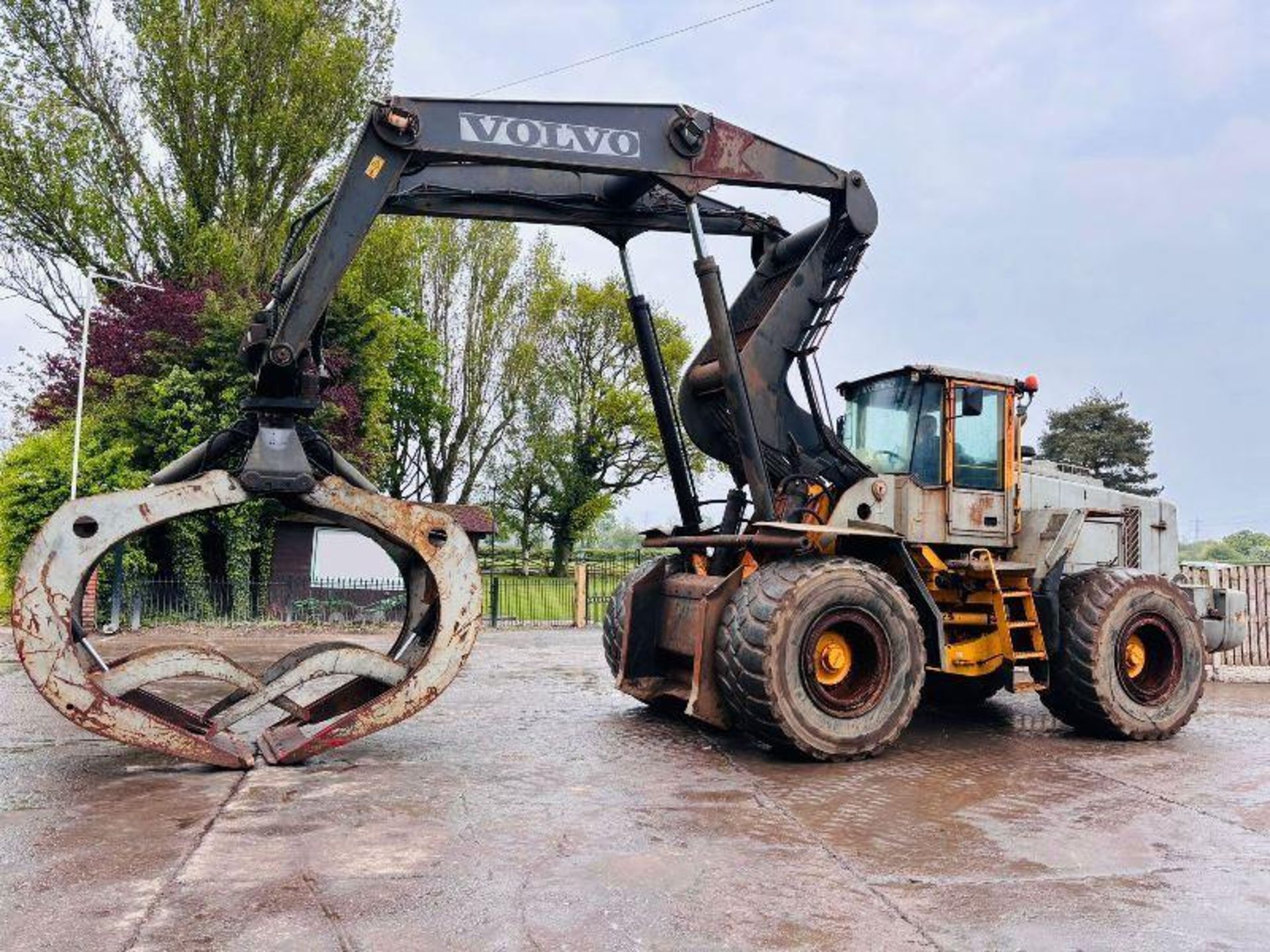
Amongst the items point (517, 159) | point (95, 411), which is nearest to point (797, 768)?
point (517, 159)

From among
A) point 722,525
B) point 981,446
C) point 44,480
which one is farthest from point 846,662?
point 44,480

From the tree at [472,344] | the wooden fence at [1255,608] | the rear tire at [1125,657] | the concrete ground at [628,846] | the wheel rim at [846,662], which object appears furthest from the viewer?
the tree at [472,344]

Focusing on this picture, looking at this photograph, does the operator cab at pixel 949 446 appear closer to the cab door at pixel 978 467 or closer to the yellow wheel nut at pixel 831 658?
the cab door at pixel 978 467

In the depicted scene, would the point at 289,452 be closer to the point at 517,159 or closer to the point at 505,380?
the point at 517,159

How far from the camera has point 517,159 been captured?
23.0 ft

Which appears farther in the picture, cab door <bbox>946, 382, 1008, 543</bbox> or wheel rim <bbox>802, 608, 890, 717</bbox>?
cab door <bbox>946, 382, 1008, 543</bbox>

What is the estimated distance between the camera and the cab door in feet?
26.7

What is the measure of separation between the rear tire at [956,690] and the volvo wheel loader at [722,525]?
0.04 meters

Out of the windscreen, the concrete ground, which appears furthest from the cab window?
the concrete ground

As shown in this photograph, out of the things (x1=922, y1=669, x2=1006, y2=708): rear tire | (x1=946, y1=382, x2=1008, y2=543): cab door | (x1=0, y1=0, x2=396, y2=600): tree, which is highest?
(x1=0, y1=0, x2=396, y2=600): tree

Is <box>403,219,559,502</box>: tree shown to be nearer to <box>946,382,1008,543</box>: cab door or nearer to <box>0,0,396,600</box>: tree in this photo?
<box>0,0,396,600</box>: tree

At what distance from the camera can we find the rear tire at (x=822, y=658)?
6.59 meters

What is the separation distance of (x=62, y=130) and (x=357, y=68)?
6292mm

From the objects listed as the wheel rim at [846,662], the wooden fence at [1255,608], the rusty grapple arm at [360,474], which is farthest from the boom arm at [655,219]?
the wooden fence at [1255,608]
